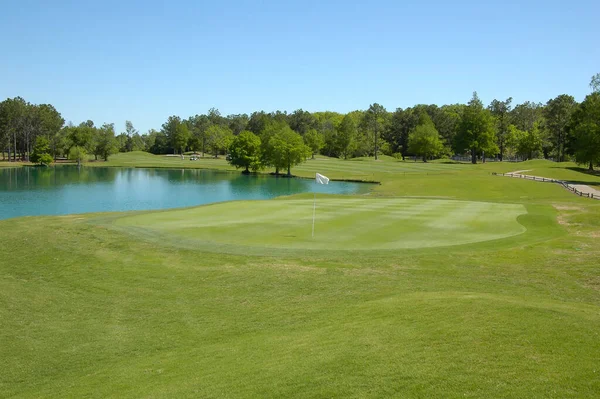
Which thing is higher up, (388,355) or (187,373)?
(388,355)

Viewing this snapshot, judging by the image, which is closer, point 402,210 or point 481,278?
point 481,278

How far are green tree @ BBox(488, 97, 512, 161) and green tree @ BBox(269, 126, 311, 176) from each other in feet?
194

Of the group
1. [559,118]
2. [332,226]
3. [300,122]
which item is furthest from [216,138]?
[332,226]

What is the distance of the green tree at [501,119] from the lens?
5423 inches

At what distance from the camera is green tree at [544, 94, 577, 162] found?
121 meters

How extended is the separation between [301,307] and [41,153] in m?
141

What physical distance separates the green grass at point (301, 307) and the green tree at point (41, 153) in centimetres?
11686

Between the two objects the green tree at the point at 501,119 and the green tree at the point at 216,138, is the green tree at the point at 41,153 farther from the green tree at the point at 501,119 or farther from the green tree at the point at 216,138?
the green tree at the point at 501,119

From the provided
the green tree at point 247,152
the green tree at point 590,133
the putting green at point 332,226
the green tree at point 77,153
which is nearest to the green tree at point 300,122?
the green tree at point 247,152

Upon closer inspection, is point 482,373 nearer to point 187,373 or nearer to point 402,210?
point 187,373

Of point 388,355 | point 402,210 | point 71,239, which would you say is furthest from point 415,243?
point 71,239

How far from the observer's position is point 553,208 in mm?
36594

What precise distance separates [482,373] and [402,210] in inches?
1029

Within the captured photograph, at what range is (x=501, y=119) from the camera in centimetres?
13850
